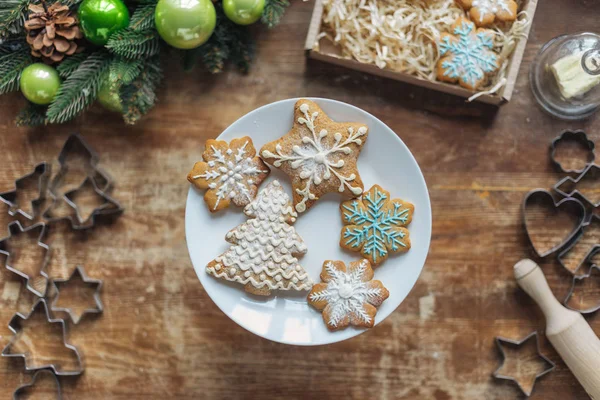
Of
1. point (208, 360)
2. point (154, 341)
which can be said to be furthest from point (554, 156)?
point (154, 341)

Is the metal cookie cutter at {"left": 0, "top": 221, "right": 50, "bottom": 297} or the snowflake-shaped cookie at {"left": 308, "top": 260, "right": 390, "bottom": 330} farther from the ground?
the snowflake-shaped cookie at {"left": 308, "top": 260, "right": 390, "bottom": 330}

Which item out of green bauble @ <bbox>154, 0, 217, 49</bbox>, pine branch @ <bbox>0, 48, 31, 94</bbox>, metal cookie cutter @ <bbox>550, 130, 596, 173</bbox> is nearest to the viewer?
green bauble @ <bbox>154, 0, 217, 49</bbox>

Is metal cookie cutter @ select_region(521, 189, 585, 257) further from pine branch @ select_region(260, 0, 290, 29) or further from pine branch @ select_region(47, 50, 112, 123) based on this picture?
pine branch @ select_region(47, 50, 112, 123)

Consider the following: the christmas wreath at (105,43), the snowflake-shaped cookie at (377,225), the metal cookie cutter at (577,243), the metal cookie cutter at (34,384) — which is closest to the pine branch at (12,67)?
the christmas wreath at (105,43)

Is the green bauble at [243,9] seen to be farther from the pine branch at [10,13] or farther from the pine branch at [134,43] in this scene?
the pine branch at [10,13]

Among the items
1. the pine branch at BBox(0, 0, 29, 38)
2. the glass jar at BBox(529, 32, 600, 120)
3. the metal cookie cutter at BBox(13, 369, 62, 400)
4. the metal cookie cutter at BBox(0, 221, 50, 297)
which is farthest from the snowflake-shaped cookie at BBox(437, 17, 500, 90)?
the metal cookie cutter at BBox(13, 369, 62, 400)

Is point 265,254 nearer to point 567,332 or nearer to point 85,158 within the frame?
point 85,158

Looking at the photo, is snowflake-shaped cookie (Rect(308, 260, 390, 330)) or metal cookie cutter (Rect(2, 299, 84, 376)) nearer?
snowflake-shaped cookie (Rect(308, 260, 390, 330))

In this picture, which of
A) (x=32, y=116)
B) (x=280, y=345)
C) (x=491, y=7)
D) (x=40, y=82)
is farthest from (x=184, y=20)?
(x=280, y=345)
